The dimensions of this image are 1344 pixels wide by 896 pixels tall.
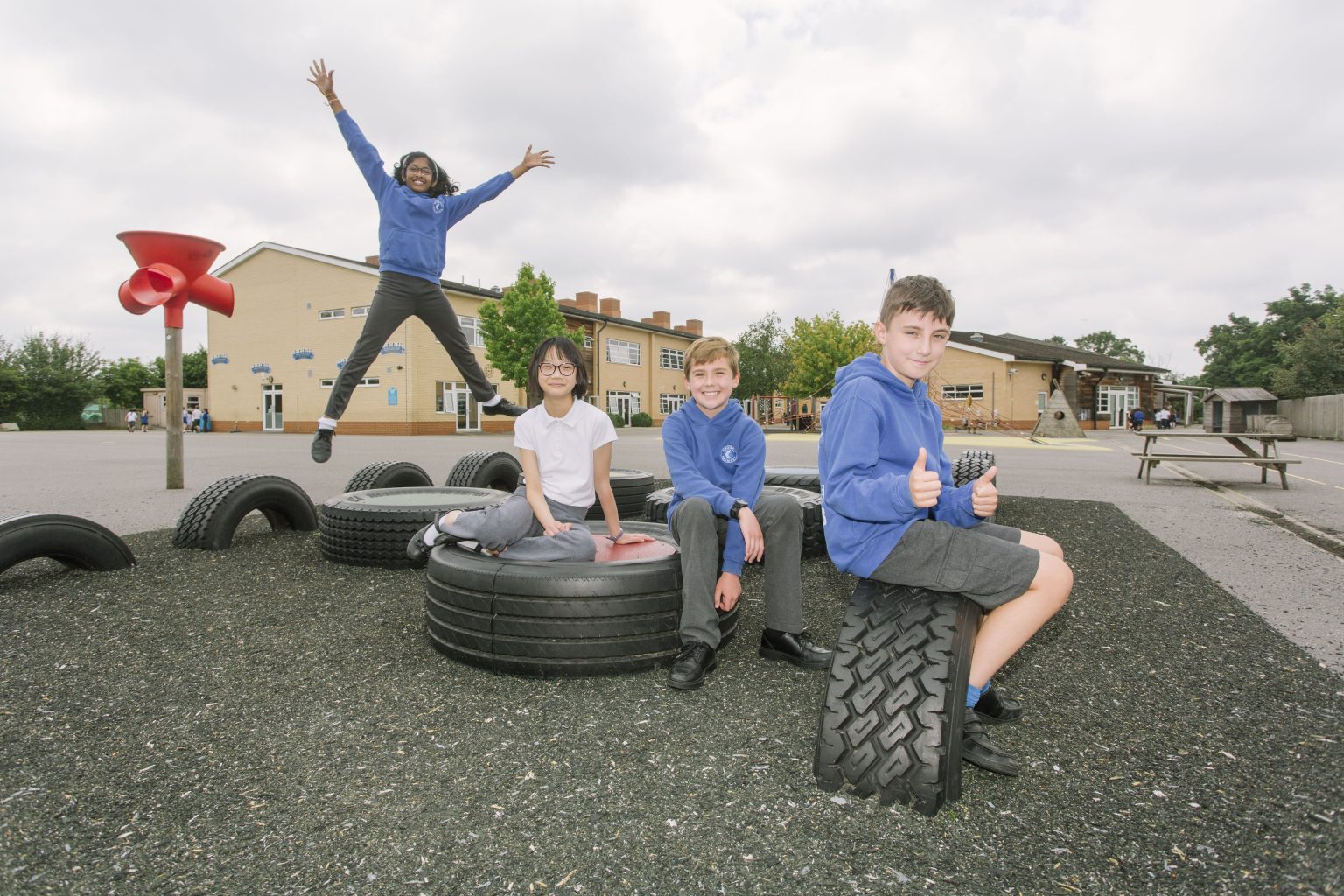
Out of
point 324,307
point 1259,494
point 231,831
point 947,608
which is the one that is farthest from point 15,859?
point 324,307

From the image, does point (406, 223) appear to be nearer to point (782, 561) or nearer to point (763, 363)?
point (782, 561)

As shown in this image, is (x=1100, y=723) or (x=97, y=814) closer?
(x=97, y=814)

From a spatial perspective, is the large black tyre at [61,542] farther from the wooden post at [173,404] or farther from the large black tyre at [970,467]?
the large black tyre at [970,467]

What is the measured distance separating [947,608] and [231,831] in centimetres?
185

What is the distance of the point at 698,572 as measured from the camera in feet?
9.39

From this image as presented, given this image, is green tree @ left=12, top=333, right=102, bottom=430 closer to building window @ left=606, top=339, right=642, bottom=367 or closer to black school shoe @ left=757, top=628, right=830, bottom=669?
building window @ left=606, top=339, right=642, bottom=367

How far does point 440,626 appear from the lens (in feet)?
9.84

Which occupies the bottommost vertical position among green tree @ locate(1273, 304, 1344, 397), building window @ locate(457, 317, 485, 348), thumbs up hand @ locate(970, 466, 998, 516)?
thumbs up hand @ locate(970, 466, 998, 516)

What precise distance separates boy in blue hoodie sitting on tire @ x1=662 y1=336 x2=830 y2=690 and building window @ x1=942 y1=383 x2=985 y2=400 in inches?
1719

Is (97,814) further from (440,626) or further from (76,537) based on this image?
(76,537)

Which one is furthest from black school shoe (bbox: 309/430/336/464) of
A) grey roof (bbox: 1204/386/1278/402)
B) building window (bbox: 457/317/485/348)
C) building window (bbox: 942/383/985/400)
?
building window (bbox: 942/383/985/400)

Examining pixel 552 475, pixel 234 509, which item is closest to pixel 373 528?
pixel 234 509

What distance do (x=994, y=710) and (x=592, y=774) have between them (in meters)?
1.31

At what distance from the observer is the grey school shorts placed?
80.4 inches
